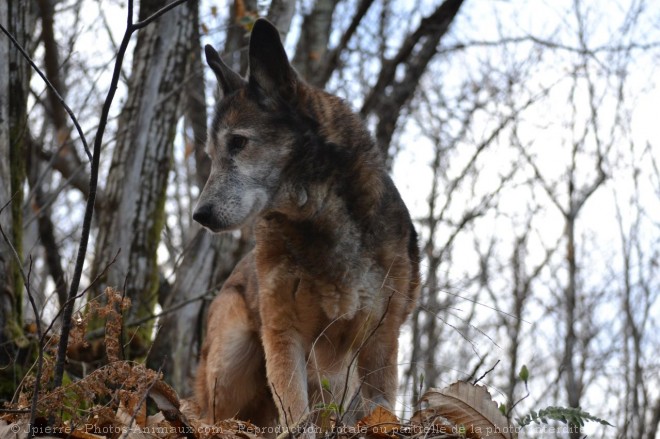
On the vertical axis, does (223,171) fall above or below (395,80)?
below

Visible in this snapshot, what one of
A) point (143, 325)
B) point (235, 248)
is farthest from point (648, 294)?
point (143, 325)

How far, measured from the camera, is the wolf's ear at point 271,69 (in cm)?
489

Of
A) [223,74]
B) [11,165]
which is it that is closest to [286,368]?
[223,74]

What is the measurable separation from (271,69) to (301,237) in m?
1.08

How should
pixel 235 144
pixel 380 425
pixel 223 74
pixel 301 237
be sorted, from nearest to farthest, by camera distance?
pixel 380 425, pixel 301 237, pixel 235 144, pixel 223 74

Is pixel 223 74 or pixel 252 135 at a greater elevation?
pixel 223 74

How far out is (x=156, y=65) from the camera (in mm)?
6695

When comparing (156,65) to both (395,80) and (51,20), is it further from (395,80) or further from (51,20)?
(395,80)

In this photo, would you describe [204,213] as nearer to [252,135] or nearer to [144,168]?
[252,135]

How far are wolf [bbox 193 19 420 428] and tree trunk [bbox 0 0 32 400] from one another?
1331 mm

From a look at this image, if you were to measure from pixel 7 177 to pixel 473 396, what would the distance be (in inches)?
136

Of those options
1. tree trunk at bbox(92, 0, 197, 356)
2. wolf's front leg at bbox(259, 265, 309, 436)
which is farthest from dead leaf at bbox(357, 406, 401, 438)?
tree trunk at bbox(92, 0, 197, 356)

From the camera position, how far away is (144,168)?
652 cm

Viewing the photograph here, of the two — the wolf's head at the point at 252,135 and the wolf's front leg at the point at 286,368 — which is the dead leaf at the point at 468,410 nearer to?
the wolf's front leg at the point at 286,368
